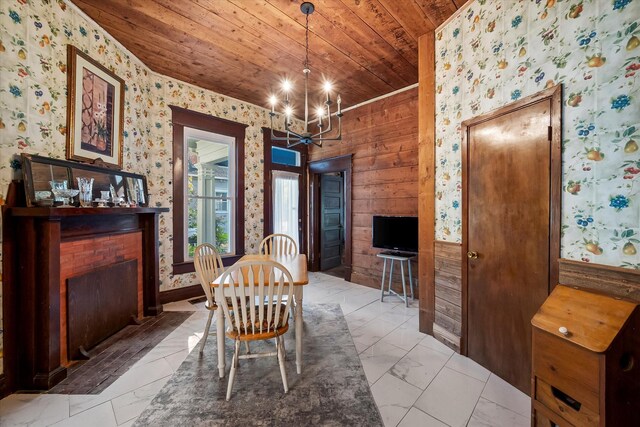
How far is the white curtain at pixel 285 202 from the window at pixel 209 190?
2.81 feet

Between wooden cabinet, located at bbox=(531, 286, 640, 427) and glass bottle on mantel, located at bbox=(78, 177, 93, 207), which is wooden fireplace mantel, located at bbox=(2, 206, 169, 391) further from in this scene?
wooden cabinet, located at bbox=(531, 286, 640, 427)

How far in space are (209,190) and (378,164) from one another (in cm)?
278

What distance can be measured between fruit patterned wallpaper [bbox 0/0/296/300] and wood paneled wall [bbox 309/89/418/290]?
1.88 m

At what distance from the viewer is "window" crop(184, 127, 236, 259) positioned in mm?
3889

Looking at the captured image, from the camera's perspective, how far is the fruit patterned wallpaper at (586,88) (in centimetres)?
129

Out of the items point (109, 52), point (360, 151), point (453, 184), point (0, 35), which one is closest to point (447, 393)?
point (453, 184)

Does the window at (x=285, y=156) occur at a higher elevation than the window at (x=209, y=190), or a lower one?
higher

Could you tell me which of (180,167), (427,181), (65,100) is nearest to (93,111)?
(65,100)

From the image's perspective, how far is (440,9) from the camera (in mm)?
2330

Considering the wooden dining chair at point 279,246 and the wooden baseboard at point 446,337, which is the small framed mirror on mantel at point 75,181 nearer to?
the wooden dining chair at point 279,246

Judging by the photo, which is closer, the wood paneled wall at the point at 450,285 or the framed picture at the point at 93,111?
the wood paneled wall at the point at 450,285

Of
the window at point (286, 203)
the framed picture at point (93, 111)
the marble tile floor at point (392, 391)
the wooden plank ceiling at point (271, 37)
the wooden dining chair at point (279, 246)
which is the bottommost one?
the marble tile floor at point (392, 391)

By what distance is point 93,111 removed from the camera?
100 inches

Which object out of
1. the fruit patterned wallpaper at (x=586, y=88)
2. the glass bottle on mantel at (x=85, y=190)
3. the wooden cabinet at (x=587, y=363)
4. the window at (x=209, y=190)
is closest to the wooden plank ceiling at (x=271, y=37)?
the fruit patterned wallpaper at (x=586, y=88)
